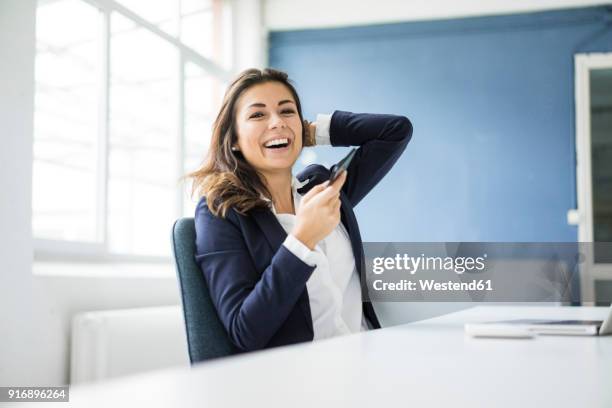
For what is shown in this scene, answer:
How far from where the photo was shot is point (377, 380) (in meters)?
0.49

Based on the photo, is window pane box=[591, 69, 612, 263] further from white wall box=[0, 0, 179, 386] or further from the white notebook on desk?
the white notebook on desk

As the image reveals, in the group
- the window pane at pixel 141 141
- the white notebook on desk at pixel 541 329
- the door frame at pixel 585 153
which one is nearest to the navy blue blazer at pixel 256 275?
the white notebook on desk at pixel 541 329

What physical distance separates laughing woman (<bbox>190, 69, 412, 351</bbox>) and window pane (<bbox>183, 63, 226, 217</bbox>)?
229cm

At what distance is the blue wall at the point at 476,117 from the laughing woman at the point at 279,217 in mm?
2604

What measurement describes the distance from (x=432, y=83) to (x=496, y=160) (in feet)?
2.17

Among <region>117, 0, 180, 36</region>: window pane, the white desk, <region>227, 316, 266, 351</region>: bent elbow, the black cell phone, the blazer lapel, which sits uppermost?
<region>117, 0, 180, 36</region>: window pane

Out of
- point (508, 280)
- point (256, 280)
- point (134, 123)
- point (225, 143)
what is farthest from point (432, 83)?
point (256, 280)

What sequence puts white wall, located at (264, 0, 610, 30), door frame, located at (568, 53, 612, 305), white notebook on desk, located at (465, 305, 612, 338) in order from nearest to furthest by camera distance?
white notebook on desk, located at (465, 305, 612, 338), door frame, located at (568, 53, 612, 305), white wall, located at (264, 0, 610, 30)

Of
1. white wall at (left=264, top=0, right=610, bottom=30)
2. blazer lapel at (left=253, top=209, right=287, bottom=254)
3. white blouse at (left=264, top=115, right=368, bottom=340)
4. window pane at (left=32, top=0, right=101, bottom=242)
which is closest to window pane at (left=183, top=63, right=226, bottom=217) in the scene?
white wall at (left=264, top=0, right=610, bottom=30)

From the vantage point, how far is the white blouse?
59.9 inches

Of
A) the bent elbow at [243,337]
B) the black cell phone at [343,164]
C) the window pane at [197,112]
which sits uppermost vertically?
the window pane at [197,112]

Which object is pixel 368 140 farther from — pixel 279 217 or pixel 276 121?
pixel 279 217

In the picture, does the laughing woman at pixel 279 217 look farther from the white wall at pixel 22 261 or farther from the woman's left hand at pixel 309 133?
the white wall at pixel 22 261

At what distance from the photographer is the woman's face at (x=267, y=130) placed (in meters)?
1.76
